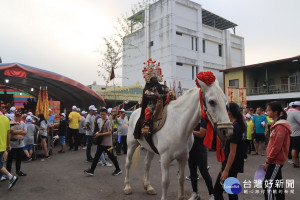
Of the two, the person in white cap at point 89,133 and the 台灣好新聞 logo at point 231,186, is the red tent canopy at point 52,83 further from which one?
the 台灣好新聞 logo at point 231,186

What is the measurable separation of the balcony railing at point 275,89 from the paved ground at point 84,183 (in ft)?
58.4

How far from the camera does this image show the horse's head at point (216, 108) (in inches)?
103

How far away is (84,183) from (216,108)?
14.1 feet

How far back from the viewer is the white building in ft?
88.6

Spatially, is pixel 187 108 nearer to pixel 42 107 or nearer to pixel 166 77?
pixel 42 107

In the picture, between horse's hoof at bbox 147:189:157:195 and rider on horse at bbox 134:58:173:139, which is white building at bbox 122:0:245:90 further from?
horse's hoof at bbox 147:189:157:195

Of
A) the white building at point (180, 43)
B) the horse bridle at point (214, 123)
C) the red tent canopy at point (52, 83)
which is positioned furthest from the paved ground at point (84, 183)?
the white building at point (180, 43)

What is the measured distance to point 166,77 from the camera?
1080 inches

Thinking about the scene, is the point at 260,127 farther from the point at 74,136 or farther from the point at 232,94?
the point at 74,136

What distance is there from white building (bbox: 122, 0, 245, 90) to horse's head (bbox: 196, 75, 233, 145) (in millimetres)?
22891

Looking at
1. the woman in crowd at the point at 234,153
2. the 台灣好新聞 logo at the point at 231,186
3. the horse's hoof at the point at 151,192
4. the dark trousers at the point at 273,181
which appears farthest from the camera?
the horse's hoof at the point at 151,192

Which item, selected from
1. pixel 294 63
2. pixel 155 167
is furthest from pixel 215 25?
pixel 155 167

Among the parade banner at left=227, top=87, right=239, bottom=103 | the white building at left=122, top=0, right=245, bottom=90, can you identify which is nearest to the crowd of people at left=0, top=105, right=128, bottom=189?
the parade banner at left=227, top=87, right=239, bottom=103

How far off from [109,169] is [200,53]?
25.6 m
